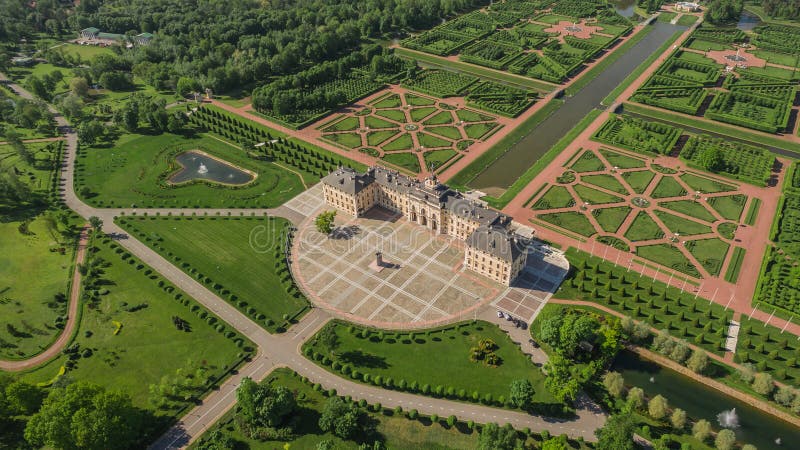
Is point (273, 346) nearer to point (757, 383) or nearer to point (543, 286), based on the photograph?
point (543, 286)

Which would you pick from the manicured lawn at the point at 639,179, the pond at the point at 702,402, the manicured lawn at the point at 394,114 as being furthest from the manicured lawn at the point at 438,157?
the pond at the point at 702,402

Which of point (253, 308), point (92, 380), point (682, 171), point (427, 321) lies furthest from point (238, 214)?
point (682, 171)

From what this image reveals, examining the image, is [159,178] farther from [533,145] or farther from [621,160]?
[621,160]

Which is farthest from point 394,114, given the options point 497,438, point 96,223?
point 497,438

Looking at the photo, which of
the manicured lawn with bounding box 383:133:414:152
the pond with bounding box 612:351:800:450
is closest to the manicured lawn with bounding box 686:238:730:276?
the pond with bounding box 612:351:800:450

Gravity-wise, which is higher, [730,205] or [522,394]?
[730,205]

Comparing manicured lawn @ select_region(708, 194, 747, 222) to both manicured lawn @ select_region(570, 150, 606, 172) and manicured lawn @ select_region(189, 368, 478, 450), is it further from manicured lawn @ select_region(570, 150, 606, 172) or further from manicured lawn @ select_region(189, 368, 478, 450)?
manicured lawn @ select_region(189, 368, 478, 450)

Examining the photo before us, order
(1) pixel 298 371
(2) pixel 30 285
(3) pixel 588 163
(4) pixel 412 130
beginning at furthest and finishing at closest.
A: (4) pixel 412 130, (3) pixel 588 163, (2) pixel 30 285, (1) pixel 298 371
